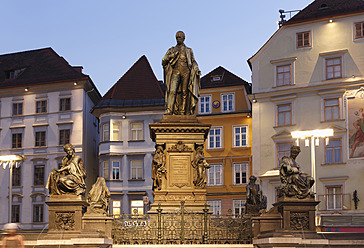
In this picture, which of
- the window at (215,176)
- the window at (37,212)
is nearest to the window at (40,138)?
the window at (37,212)

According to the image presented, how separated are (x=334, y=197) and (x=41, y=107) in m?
26.6

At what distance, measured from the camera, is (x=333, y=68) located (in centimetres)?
4862

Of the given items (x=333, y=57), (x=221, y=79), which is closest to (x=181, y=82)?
(x=333, y=57)

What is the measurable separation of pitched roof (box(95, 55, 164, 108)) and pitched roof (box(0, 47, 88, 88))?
2.92 m

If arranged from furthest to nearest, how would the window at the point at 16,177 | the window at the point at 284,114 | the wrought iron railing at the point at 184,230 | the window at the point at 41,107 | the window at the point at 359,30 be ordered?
the window at the point at 41,107 → the window at the point at 16,177 → the window at the point at 284,114 → the window at the point at 359,30 → the wrought iron railing at the point at 184,230

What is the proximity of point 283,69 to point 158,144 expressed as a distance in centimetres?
3076

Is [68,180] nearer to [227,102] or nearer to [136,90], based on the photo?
[227,102]

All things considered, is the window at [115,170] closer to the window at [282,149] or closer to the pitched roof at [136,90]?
the pitched roof at [136,90]

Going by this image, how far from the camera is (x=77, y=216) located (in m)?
17.9

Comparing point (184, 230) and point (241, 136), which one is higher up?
point (241, 136)

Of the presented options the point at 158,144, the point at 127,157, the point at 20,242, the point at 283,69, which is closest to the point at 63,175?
the point at 158,144

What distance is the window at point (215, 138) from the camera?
181 ft

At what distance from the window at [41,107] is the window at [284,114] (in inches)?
815

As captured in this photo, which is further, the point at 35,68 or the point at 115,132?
the point at 35,68
